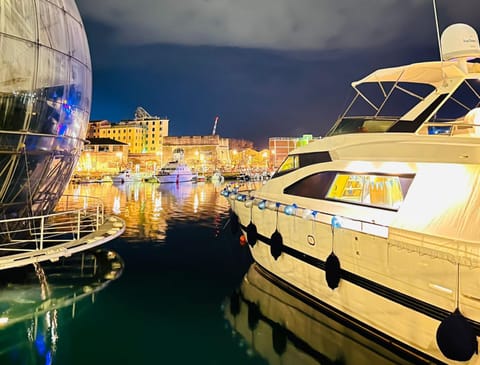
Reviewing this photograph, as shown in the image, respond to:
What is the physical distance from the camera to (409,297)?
20.5 feet

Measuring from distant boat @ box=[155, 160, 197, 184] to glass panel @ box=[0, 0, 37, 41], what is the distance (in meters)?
60.2

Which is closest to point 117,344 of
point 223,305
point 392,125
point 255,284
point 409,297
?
point 223,305

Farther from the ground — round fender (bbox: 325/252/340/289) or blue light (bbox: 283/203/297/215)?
blue light (bbox: 283/203/297/215)

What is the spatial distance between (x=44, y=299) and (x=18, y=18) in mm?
8090

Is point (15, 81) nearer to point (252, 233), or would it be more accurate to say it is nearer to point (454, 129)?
point (252, 233)

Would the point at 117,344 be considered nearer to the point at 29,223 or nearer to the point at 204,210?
the point at 29,223

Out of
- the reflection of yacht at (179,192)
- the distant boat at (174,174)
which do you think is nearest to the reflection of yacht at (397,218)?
the reflection of yacht at (179,192)

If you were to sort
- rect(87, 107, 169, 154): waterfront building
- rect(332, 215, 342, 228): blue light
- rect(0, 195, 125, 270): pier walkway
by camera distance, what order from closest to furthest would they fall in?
1. rect(332, 215, 342, 228): blue light
2. rect(0, 195, 125, 270): pier walkway
3. rect(87, 107, 169, 154): waterfront building

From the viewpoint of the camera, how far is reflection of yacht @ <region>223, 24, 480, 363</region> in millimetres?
5734

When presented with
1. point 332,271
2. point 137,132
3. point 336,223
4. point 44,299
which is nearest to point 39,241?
point 44,299

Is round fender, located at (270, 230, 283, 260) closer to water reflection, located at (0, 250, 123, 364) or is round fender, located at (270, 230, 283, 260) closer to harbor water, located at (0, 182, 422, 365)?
harbor water, located at (0, 182, 422, 365)

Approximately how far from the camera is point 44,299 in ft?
29.5

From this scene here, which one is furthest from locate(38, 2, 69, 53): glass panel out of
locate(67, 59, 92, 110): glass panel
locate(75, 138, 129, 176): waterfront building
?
locate(75, 138, 129, 176): waterfront building

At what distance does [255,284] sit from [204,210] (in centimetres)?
1693
